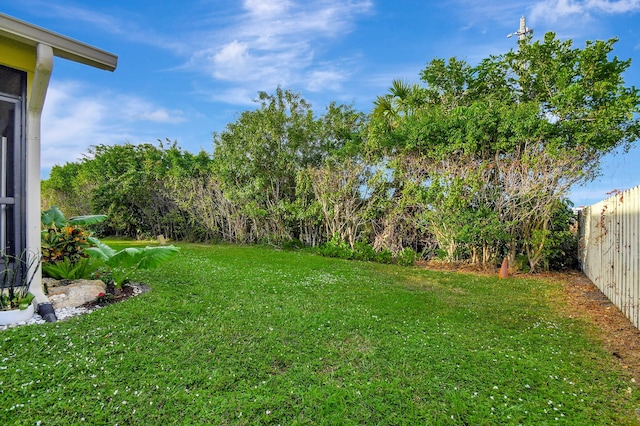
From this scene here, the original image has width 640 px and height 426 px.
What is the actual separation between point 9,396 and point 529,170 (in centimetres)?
1062

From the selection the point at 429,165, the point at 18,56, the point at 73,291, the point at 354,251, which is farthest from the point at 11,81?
the point at 429,165

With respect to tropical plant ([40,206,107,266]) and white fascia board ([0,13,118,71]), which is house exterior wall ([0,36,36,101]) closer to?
white fascia board ([0,13,118,71])

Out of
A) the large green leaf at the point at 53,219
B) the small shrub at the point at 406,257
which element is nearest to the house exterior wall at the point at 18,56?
the large green leaf at the point at 53,219

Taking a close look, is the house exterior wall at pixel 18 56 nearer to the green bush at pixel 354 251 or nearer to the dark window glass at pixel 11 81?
the dark window glass at pixel 11 81

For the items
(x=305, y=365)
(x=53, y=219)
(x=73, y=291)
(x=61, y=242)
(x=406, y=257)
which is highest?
(x=53, y=219)

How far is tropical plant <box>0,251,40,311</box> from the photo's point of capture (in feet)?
14.7

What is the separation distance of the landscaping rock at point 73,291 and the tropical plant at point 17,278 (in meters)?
0.37

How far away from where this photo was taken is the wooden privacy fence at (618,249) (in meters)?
5.35

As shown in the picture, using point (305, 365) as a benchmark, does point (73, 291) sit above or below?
above

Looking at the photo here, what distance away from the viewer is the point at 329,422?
2.64 metres

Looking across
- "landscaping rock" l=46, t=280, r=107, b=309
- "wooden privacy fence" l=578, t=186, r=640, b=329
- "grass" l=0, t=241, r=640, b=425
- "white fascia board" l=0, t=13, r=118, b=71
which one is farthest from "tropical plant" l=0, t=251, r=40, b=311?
"wooden privacy fence" l=578, t=186, r=640, b=329

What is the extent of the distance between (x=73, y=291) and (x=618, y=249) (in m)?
9.17

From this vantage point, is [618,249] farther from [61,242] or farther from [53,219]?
[53,219]

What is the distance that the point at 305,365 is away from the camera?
3496 mm
